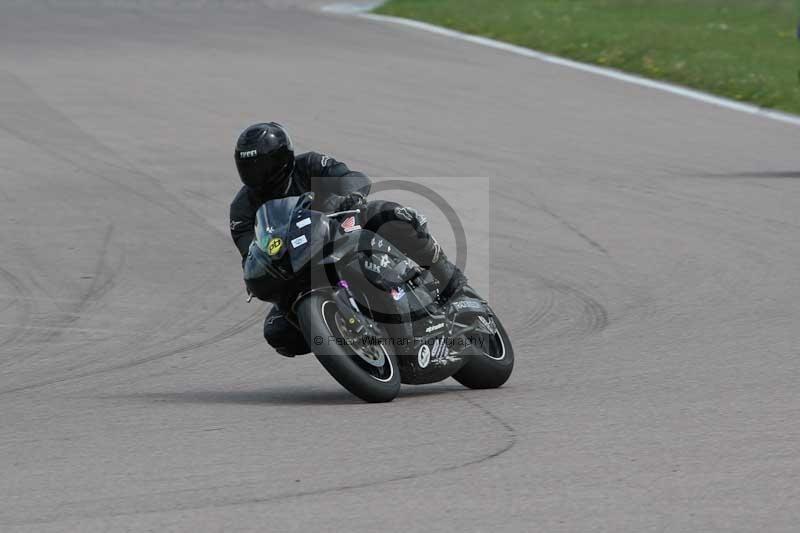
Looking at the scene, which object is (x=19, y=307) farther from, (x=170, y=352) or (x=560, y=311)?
(x=560, y=311)

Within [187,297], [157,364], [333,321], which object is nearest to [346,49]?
[187,297]

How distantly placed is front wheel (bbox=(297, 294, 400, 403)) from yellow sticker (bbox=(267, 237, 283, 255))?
26cm

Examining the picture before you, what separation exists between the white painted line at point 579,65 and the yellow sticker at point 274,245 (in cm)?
1265

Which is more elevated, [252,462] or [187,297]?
[252,462]

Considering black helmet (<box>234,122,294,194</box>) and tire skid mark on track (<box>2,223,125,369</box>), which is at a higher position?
black helmet (<box>234,122,294,194</box>)

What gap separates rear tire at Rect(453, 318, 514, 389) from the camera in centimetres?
790

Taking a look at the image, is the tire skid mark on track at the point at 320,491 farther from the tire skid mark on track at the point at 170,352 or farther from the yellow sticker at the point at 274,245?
the tire skid mark on track at the point at 170,352

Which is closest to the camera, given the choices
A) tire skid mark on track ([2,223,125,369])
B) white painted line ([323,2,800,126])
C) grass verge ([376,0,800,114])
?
tire skid mark on track ([2,223,125,369])

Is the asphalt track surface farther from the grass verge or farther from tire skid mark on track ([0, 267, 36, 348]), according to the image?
the grass verge

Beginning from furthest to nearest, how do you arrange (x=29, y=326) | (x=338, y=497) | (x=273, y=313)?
(x=29, y=326) → (x=273, y=313) → (x=338, y=497)

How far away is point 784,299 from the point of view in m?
10.3

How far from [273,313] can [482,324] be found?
1.05 metres

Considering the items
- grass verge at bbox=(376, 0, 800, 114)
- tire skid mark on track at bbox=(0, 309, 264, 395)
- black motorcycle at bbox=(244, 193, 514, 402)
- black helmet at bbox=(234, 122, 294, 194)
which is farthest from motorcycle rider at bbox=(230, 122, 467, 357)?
grass verge at bbox=(376, 0, 800, 114)

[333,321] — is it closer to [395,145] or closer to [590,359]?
[590,359]
